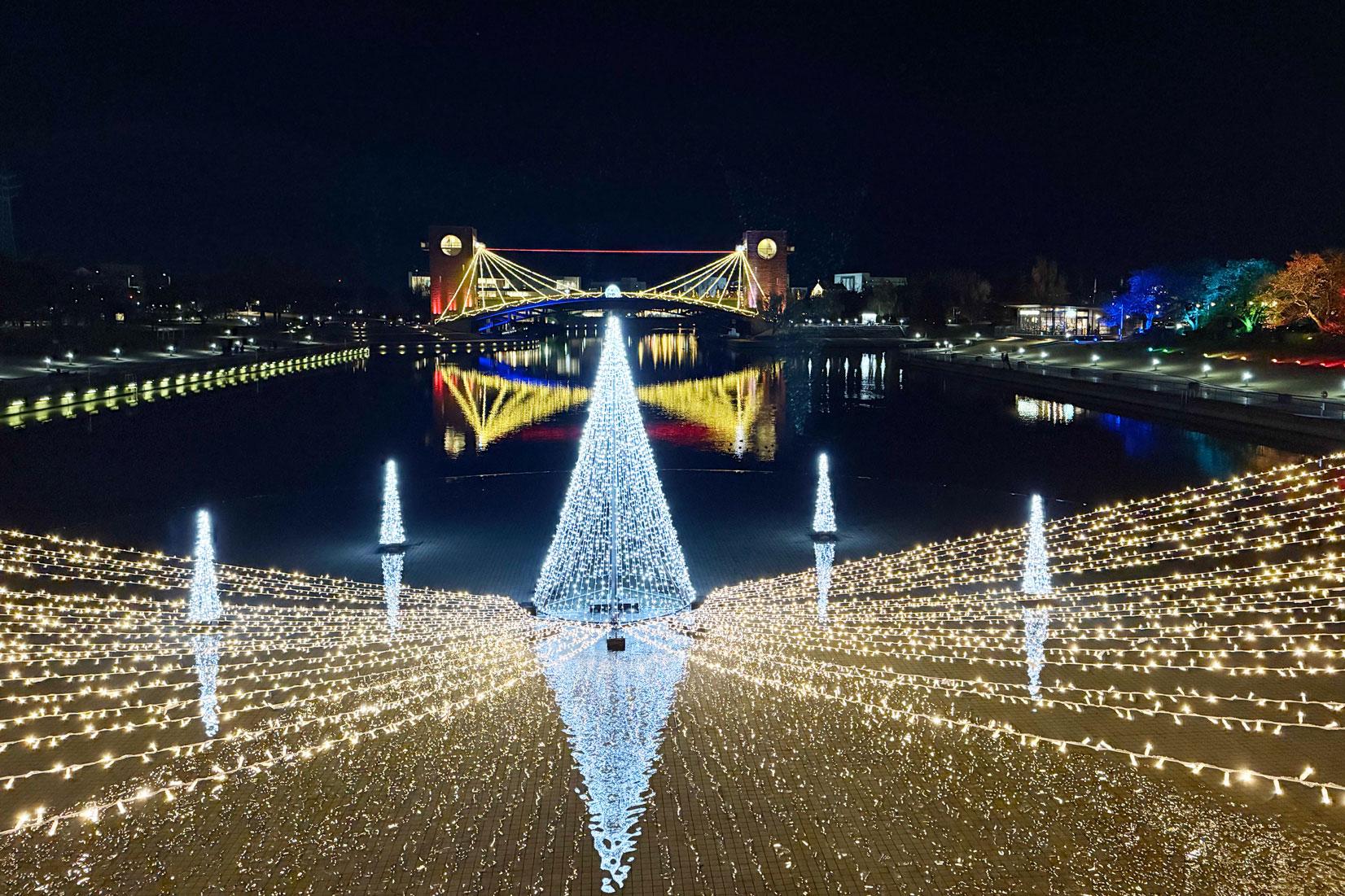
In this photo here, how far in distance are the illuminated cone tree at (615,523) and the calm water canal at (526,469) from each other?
74 centimetres

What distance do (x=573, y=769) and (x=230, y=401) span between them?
26042 millimetres

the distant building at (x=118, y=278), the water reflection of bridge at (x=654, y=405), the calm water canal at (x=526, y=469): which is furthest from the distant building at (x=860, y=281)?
the calm water canal at (x=526, y=469)

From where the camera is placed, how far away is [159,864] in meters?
5.06

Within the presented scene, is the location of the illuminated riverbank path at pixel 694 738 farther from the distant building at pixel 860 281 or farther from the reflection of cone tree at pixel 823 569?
the distant building at pixel 860 281

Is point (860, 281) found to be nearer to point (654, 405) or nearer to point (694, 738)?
point (654, 405)

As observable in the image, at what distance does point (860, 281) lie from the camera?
105 m

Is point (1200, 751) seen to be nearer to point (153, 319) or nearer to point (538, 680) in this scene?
point (538, 680)

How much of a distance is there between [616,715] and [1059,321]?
202ft

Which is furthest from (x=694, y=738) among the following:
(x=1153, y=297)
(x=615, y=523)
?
(x=1153, y=297)

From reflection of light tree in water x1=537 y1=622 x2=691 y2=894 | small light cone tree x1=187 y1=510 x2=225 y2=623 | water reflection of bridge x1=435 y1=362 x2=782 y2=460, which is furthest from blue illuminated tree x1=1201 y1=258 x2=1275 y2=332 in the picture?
Result: small light cone tree x1=187 y1=510 x2=225 y2=623

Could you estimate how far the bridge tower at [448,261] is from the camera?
8156 cm

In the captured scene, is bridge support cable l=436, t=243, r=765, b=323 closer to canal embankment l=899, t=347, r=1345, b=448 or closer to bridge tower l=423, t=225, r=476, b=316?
bridge tower l=423, t=225, r=476, b=316

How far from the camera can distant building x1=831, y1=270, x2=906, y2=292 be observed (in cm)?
9554

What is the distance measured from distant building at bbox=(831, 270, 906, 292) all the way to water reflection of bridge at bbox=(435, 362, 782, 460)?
186 feet
